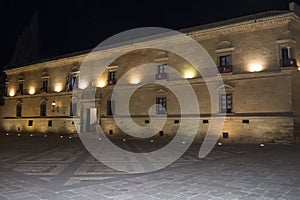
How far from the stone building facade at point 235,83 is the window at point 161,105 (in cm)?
9

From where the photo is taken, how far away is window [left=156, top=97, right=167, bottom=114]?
2319cm

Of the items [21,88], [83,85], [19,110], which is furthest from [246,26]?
[19,110]

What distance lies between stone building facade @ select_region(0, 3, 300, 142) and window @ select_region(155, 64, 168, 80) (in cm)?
9

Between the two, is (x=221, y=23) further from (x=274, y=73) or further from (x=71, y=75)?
(x=71, y=75)

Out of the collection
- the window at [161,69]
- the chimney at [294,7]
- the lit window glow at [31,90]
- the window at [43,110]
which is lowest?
the window at [43,110]

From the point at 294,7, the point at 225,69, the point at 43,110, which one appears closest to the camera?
the point at 294,7

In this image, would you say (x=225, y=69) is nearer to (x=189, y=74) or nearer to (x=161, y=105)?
(x=189, y=74)

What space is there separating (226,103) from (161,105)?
5.70 metres

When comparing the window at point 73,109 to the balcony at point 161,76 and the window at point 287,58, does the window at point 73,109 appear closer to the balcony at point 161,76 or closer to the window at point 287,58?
the balcony at point 161,76

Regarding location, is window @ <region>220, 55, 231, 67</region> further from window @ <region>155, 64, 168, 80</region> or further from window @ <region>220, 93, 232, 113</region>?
window @ <region>155, 64, 168, 80</region>

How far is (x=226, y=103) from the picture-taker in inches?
794

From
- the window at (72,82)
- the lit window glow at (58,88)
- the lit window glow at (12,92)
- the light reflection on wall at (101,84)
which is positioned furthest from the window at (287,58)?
the lit window glow at (12,92)

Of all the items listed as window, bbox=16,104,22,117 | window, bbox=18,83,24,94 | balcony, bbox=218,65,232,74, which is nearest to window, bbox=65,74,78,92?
window, bbox=18,83,24,94

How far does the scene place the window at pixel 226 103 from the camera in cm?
2000
